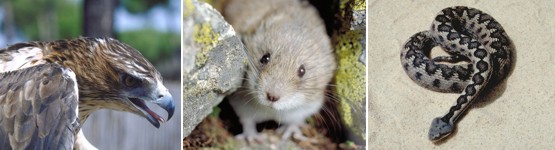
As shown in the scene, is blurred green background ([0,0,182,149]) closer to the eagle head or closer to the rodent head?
the eagle head

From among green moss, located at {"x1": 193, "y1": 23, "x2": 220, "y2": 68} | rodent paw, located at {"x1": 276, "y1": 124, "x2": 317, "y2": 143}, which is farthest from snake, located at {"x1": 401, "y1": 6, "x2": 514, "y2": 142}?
green moss, located at {"x1": 193, "y1": 23, "x2": 220, "y2": 68}

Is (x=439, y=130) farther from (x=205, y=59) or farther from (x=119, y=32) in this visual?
(x=119, y=32)

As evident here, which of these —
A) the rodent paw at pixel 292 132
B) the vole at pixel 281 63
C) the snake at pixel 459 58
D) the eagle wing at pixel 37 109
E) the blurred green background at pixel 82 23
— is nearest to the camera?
the eagle wing at pixel 37 109

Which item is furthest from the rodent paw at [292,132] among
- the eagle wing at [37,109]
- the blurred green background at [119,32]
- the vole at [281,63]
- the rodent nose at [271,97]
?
the eagle wing at [37,109]

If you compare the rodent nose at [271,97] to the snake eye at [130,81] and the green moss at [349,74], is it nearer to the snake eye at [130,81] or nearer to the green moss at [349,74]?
the green moss at [349,74]

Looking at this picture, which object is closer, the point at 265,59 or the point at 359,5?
the point at 265,59

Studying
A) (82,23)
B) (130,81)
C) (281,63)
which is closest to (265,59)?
(281,63)

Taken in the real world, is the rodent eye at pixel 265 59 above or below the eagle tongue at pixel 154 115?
above
